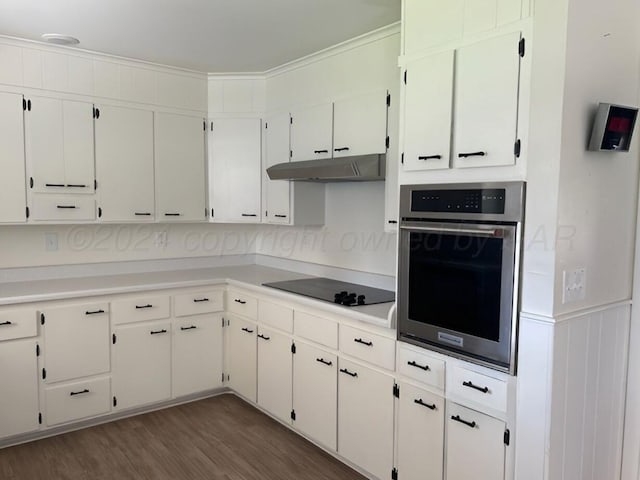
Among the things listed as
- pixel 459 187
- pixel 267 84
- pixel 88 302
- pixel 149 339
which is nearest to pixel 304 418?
pixel 149 339

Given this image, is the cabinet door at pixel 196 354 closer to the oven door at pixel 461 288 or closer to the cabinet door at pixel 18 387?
the cabinet door at pixel 18 387

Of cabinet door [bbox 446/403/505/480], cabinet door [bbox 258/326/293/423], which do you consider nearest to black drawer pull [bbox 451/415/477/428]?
cabinet door [bbox 446/403/505/480]

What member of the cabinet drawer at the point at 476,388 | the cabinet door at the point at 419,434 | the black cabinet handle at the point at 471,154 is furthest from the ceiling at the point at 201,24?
the cabinet door at the point at 419,434

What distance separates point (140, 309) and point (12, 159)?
1.28 m

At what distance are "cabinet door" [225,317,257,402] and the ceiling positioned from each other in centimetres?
193

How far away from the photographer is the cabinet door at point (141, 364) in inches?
133

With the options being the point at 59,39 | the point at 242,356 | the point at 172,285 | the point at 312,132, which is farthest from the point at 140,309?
the point at 59,39

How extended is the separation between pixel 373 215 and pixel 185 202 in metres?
1.54

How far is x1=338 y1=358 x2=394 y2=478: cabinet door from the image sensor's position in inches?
97.7

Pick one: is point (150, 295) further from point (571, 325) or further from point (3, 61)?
point (571, 325)

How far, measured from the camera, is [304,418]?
306cm

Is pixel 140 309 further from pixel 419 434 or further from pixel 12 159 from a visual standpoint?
pixel 419 434

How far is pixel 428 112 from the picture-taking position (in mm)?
2189

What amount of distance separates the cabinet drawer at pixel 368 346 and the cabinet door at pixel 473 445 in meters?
0.40
